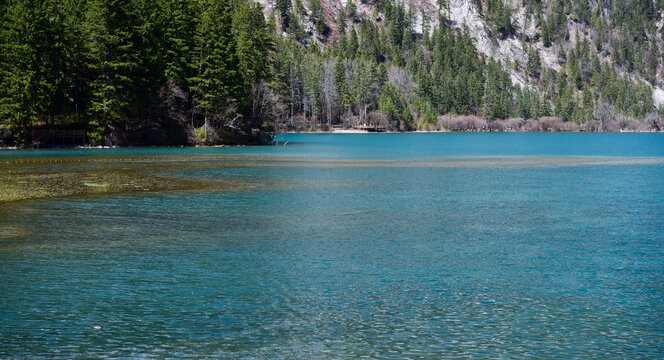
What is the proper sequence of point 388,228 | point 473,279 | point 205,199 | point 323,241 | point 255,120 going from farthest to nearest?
point 255,120, point 205,199, point 388,228, point 323,241, point 473,279

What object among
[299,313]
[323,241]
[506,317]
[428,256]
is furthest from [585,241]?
[299,313]

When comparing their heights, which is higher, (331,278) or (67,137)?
(67,137)

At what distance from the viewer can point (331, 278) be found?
1573 cm

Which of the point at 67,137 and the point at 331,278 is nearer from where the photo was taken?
the point at 331,278

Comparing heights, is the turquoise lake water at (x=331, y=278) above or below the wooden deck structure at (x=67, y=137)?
below

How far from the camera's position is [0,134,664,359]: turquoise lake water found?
11.3 m

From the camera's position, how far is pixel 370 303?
44.5 feet

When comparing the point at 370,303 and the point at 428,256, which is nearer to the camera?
the point at 370,303

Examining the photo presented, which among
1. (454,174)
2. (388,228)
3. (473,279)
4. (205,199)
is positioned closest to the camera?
(473,279)

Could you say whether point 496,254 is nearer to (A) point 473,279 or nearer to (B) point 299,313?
(A) point 473,279

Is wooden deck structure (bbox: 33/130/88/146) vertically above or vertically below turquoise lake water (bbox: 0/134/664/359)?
above

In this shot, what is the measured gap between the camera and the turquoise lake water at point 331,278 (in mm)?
11312

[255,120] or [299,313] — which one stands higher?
[255,120]

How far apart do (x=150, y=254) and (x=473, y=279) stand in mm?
8655
